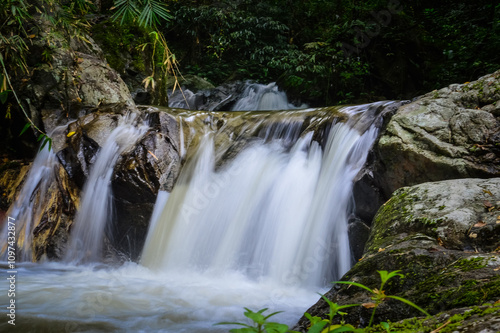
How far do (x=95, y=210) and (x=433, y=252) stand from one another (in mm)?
4427

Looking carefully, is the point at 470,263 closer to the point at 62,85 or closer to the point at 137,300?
the point at 137,300

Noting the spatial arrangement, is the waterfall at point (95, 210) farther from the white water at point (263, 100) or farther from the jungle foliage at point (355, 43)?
the white water at point (263, 100)

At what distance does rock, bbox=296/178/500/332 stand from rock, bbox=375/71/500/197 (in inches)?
22.6

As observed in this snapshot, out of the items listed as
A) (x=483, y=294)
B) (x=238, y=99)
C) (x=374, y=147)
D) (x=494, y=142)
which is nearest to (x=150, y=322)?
(x=483, y=294)

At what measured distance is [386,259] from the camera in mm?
2117

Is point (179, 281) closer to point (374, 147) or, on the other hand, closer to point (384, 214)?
point (384, 214)

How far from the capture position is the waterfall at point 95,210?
16.5 ft

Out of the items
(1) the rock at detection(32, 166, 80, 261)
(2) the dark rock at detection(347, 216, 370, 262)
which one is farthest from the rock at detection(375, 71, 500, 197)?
(1) the rock at detection(32, 166, 80, 261)

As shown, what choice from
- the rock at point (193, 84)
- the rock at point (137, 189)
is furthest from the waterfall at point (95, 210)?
the rock at point (193, 84)

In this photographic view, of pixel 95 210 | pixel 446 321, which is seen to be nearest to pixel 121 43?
pixel 95 210

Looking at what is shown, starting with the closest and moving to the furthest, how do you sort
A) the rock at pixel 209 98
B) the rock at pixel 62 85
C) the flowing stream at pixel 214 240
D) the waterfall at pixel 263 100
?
the flowing stream at pixel 214 240 < the rock at pixel 62 85 < the waterfall at pixel 263 100 < the rock at pixel 209 98

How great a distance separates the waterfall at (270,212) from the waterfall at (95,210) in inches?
28.3

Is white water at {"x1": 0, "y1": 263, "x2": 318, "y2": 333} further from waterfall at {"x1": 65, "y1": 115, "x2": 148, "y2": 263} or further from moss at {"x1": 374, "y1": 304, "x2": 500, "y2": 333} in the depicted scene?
moss at {"x1": 374, "y1": 304, "x2": 500, "y2": 333}

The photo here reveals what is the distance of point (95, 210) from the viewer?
5156 millimetres
